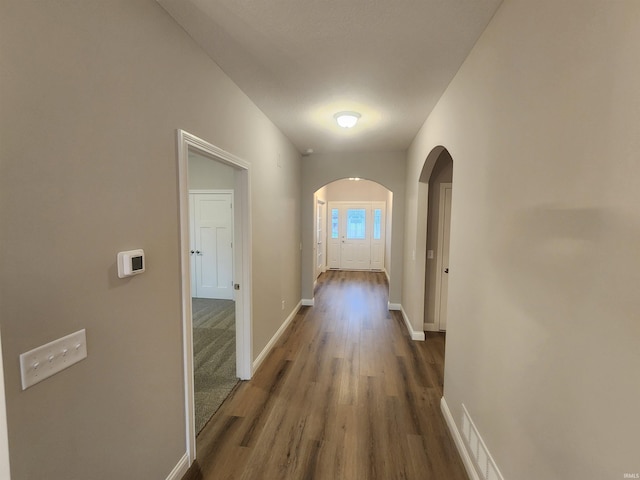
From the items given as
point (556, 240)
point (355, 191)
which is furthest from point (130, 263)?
point (355, 191)

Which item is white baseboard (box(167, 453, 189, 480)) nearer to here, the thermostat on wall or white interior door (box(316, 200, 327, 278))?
the thermostat on wall

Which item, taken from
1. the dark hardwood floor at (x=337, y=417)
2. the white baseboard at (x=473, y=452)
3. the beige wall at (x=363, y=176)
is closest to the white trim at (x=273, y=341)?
the dark hardwood floor at (x=337, y=417)

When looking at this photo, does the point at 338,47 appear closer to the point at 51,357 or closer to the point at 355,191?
the point at 51,357

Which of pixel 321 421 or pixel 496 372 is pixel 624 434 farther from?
pixel 321 421

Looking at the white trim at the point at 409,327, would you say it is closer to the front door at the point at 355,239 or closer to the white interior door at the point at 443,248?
the white interior door at the point at 443,248

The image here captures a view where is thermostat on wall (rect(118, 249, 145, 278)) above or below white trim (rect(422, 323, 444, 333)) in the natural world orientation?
above

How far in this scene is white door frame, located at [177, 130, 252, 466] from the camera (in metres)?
1.68

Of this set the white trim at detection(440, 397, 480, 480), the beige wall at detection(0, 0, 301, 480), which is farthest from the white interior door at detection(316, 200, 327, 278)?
the beige wall at detection(0, 0, 301, 480)

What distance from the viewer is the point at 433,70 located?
211 cm

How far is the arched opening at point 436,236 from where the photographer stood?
12.0ft

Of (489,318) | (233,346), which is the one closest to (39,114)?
(489,318)

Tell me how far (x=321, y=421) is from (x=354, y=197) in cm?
705

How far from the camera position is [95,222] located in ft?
3.74

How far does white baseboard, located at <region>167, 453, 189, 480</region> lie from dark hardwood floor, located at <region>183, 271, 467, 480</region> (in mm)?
46
